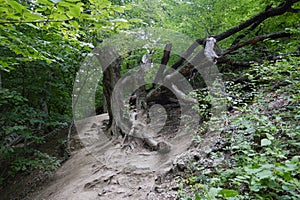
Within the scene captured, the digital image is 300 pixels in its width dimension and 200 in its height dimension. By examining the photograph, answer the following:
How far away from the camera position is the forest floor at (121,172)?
277 centimetres

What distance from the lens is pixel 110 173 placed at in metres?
3.96

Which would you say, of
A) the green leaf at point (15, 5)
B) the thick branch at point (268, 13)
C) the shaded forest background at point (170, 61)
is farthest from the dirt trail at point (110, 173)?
the thick branch at point (268, 13)

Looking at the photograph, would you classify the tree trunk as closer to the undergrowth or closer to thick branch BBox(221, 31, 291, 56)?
thick branch BBox(221, 31, 291, 56)

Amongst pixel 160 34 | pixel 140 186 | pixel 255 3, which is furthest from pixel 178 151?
pixel 255 3

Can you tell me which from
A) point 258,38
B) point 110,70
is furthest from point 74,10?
point 258,38

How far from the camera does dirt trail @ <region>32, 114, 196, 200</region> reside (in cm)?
327

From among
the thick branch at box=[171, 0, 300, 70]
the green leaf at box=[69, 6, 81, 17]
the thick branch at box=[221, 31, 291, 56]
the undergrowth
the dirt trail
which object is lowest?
the dirt trail

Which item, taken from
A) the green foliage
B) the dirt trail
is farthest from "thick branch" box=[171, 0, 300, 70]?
the dirt trail

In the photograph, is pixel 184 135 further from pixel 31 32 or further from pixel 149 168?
pixel 31 32

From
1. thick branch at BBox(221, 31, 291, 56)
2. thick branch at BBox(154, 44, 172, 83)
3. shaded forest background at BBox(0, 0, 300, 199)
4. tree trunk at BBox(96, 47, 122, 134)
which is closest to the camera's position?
shaded forest background at BBox(0, 0, 300, 199)

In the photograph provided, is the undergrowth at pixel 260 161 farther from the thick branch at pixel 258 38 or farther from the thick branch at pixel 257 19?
the thick branch at pixel 257 19

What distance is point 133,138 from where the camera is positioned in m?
5.11

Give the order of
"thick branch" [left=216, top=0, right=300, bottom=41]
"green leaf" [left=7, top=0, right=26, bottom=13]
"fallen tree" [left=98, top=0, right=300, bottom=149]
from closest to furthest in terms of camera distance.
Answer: "green leaf" [left=7, top=0, right=26, bottom=13] → "thick branch" [left=216, top=0, right=300, bottom=41] → "fallen tree" [left=98, top=0, right=300, bottom=149]

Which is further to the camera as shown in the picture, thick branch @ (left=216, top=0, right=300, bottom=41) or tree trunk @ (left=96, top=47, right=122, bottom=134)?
tree trunk @ (left=96, top=47, right=122, bottom=134)
